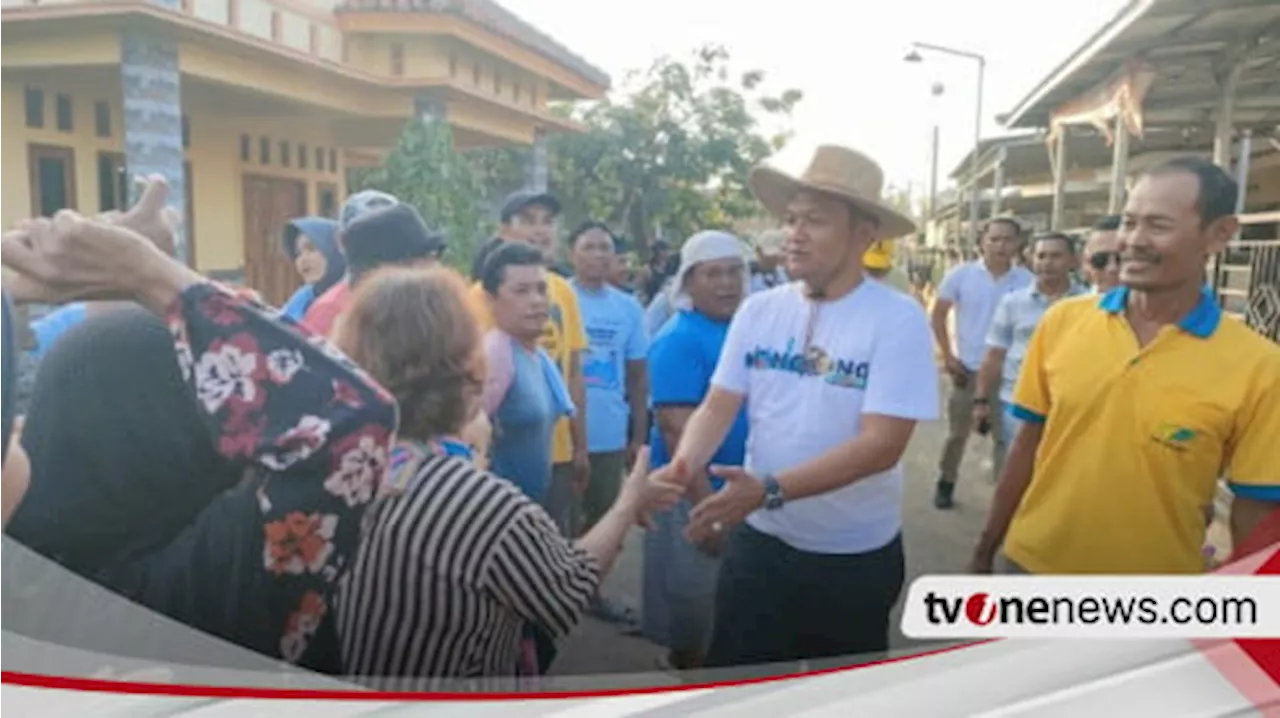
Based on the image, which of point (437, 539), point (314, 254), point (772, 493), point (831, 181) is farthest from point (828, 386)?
point (314, 254)

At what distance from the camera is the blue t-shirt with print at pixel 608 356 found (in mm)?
1474

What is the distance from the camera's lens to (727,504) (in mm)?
1412

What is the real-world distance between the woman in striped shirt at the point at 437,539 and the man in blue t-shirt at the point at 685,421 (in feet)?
0.74

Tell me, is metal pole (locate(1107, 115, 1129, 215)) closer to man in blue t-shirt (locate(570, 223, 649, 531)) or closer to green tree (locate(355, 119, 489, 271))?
man in blue t-shirt (locate(570, 223, 649, 531))

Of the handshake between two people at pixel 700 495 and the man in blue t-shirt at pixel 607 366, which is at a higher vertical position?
the man in blue t-shirt at pixel 607 366

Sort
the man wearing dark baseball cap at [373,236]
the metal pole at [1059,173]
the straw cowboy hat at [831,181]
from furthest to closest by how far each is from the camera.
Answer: the metal pole at [1059,173] → the straw cowboy hat at [831,181] → the man wearing dark baseball cap at [373,236]

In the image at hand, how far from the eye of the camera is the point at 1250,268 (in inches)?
58.7

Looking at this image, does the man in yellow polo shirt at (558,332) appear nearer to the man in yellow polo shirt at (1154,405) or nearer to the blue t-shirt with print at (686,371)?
the blue t-shirt with print at (686,371)

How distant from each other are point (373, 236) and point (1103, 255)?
44.8 inches

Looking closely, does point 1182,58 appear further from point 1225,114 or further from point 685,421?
point 685,421

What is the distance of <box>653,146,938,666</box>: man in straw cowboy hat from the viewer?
143cm

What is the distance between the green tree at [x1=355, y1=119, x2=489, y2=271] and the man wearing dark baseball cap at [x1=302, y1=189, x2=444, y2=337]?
0.7 inches

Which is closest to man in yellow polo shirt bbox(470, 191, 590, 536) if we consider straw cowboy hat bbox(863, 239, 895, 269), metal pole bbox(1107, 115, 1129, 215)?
straw cowboy hat bbox(863, 239, 895, 269)

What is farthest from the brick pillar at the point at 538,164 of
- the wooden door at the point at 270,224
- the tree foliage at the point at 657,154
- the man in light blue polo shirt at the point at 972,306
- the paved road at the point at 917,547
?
the man in light blue polo shirt at the point at 972,306
